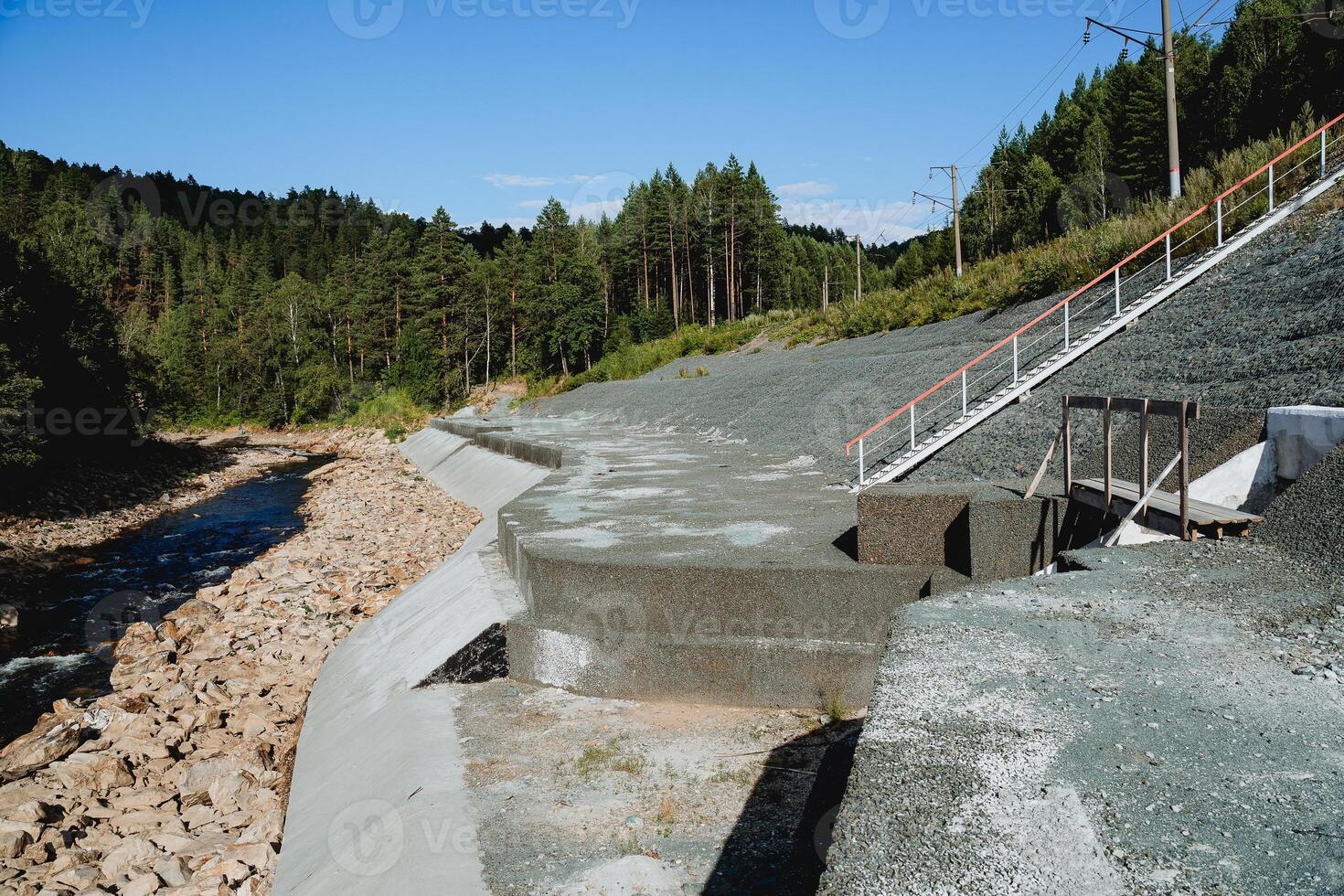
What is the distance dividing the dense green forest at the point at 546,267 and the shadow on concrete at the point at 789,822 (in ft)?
129

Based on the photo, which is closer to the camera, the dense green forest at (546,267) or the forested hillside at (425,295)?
the dense green forest at (546,267)

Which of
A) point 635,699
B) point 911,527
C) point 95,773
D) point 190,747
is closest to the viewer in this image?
point 635,699

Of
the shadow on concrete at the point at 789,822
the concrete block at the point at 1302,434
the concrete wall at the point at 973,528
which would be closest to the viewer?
the shadow on concrete at the point at 789,822

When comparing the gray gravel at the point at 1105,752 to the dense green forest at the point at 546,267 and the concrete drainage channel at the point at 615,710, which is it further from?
the dense green forest at the point at 546,267

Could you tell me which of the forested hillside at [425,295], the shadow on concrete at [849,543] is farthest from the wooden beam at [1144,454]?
the forested hillside at [425,295]

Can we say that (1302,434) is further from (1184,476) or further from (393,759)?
(393,759)

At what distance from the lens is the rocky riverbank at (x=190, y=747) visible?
6586 mm

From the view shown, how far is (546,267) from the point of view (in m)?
68.6

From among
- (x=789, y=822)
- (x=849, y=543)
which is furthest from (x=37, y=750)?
(x=849, y=543)

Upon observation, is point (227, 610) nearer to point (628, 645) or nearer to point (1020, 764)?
point (628, 645)

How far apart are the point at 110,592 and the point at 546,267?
55.0m

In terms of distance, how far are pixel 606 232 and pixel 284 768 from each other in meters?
94.9

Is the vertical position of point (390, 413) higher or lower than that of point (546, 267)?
lower

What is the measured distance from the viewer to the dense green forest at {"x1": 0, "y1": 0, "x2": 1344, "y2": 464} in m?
57.3
